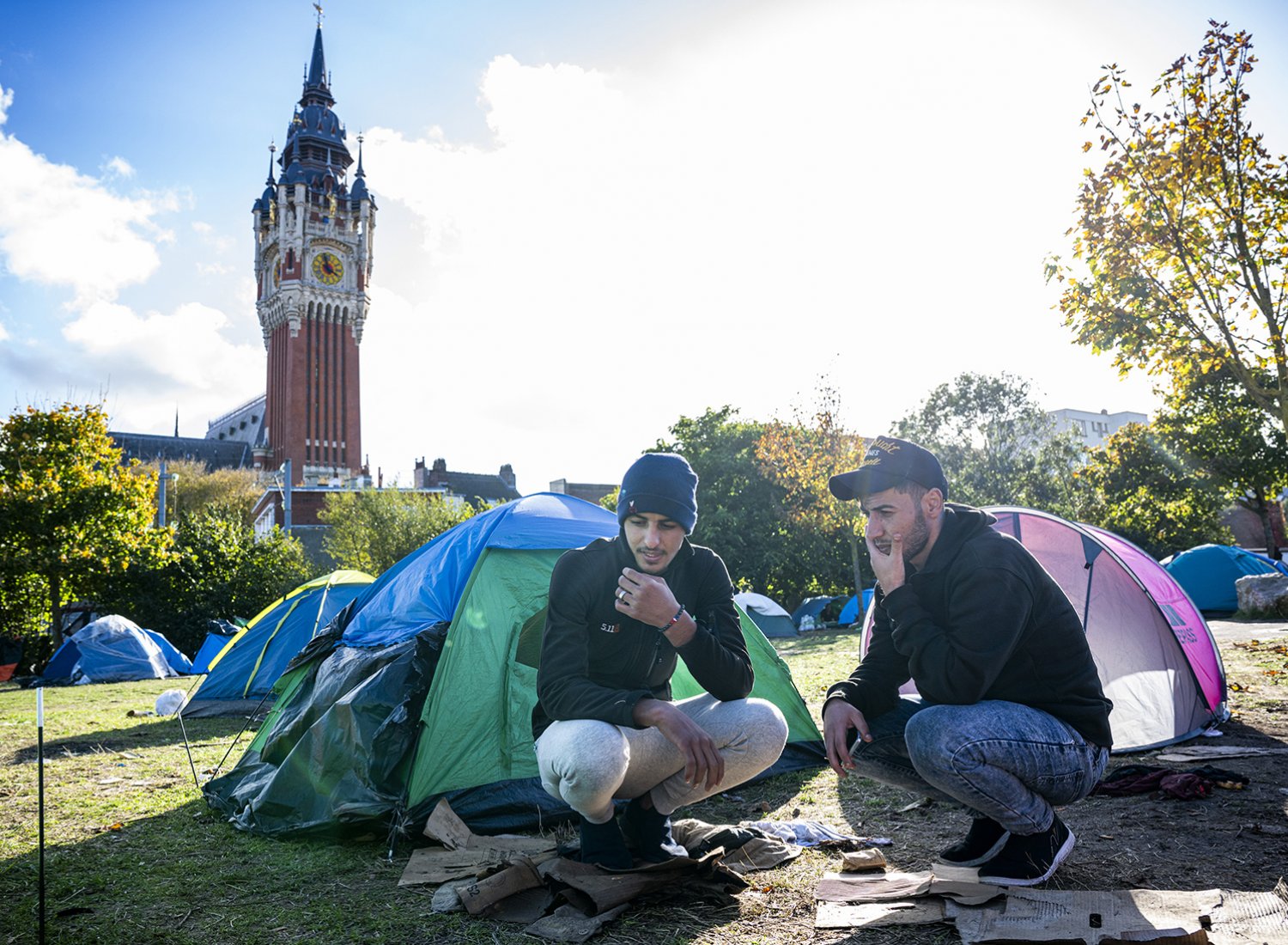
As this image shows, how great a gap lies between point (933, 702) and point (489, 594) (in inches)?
108

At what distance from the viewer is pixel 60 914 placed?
3215mm

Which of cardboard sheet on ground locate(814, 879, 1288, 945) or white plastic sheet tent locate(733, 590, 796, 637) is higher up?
cardboard sheet on ground locate(814, 879, 1288, 945)

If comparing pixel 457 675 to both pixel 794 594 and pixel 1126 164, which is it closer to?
pixel 1126 164

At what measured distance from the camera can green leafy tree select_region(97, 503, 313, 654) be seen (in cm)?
2155

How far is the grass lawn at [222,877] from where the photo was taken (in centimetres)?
299

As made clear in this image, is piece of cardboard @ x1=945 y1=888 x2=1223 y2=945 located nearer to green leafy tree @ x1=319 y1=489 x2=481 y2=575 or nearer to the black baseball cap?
the black baseball cap

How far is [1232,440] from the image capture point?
23406 mm

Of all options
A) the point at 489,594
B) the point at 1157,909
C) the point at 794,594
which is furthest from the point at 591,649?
the point at 794,594

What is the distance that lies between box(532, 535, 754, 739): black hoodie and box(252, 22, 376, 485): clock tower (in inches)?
2309

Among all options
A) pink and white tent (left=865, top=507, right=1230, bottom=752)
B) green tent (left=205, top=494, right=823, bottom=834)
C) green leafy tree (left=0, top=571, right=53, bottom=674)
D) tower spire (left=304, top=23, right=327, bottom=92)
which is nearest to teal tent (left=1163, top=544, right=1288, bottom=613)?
pink and white tent (left=865, top=507, right=1230, bottom=752)

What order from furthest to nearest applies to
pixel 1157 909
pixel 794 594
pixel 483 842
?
pixel 794 594 < pixel 483 842 < pixel 1157 909

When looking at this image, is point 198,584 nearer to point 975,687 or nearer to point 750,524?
point 750,524

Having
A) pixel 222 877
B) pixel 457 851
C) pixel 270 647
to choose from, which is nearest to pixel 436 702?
pixel 457 851

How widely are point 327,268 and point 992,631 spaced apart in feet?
217
